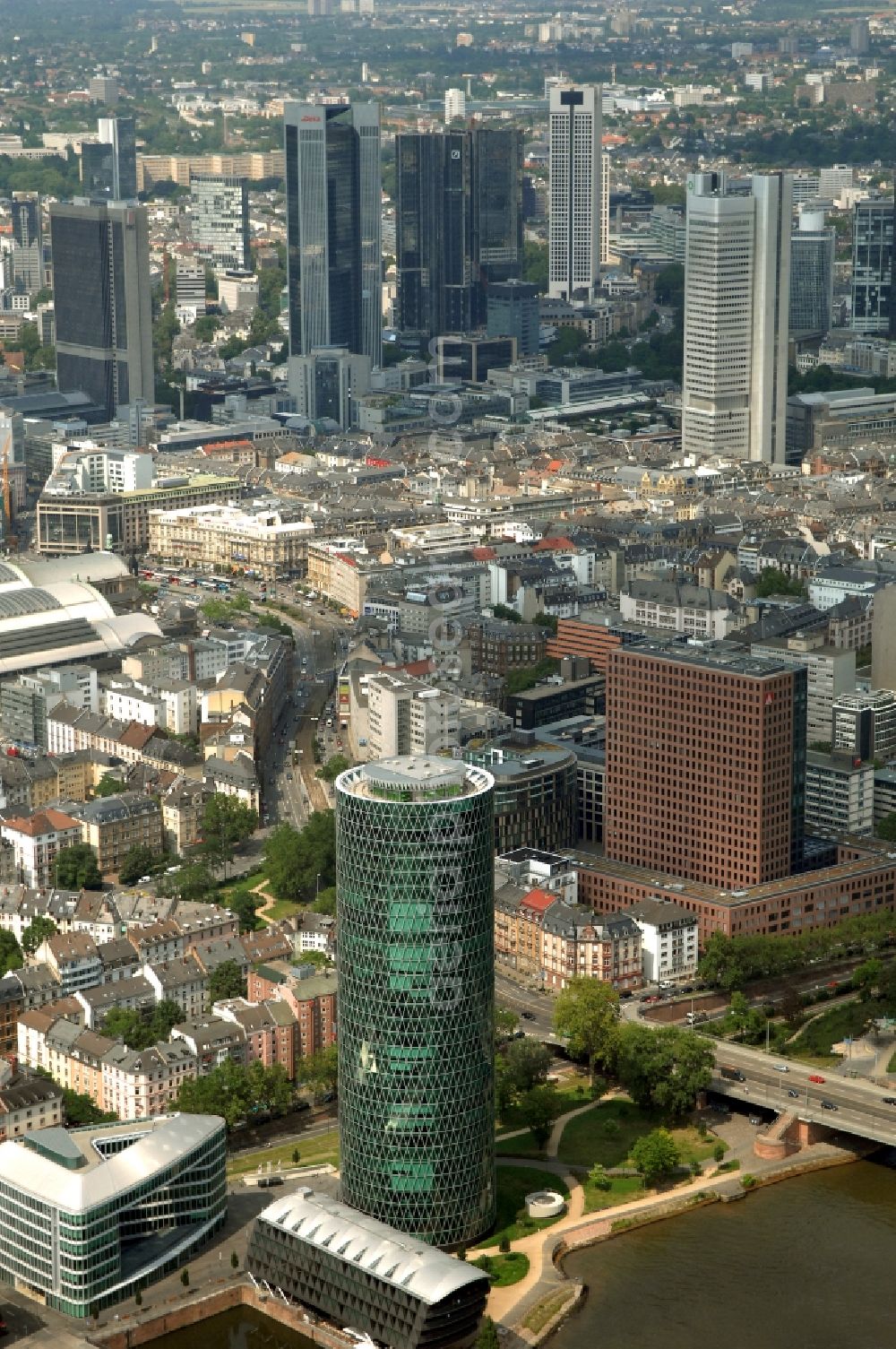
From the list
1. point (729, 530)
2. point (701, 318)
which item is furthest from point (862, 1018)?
point (701, 318)

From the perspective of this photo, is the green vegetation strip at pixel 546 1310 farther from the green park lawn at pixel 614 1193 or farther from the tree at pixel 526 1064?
the tree at pixel 526 1064

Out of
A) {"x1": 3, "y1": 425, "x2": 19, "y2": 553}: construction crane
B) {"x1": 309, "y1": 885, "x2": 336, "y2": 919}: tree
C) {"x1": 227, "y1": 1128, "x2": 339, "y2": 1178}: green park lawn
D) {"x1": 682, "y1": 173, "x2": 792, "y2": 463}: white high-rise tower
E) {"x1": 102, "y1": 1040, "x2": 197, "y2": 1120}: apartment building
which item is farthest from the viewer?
{"x1": 682, "y1": 173, "x2": 792, "y2": 463}: white high-rise tower

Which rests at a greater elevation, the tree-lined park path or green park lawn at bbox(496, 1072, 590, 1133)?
the tree-lined park path

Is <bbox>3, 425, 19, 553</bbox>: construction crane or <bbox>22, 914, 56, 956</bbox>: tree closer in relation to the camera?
<bbox>22, 914, 56, 956</bbox>: tree

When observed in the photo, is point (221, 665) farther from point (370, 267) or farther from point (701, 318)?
point (370, 267)

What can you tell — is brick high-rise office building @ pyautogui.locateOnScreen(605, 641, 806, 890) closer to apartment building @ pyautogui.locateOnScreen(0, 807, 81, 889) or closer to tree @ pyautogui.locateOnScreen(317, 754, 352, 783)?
tree @ pyautogui.locateOnScreen(317, 754, 352, 783)

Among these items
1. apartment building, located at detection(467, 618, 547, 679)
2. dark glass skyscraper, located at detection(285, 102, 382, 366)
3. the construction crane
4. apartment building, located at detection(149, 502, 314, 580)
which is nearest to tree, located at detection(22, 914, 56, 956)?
apartment building, located at detection(467, 618, 547, 679)

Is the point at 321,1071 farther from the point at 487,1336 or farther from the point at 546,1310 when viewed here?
the point at 487,1336

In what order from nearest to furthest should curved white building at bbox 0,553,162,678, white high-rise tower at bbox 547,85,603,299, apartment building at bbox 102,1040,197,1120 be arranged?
apartment building at bbox 102,1040,197,1120 < curved white building at bbox 0,553,162,678 < white high-rise tower at bbox 547,85,603,299
